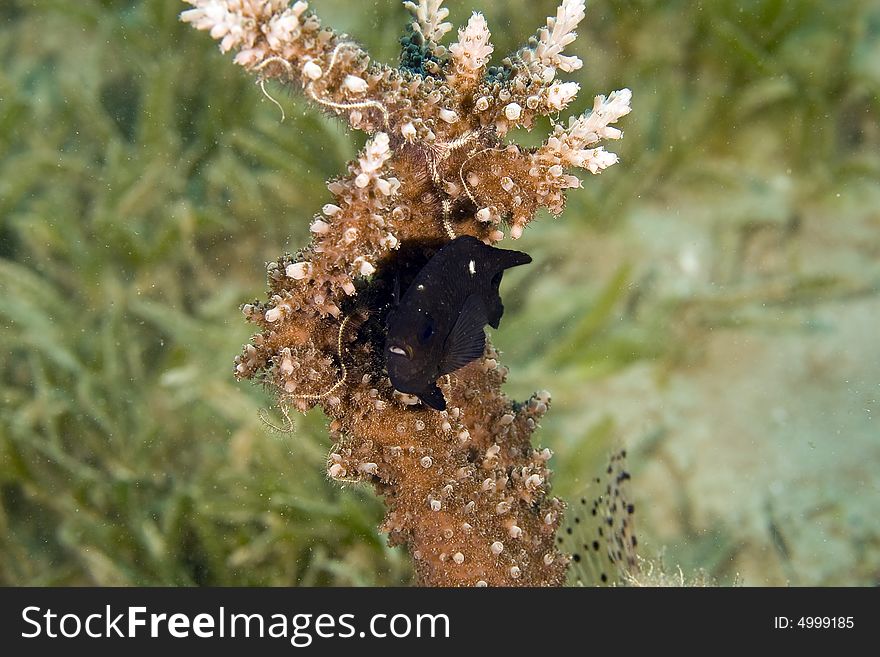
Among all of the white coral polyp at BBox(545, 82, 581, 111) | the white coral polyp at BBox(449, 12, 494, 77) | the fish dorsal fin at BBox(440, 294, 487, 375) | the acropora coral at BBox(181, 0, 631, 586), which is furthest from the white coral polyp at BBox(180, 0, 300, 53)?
the fish dorsal fin at BBox(440, 294, 487, 375)

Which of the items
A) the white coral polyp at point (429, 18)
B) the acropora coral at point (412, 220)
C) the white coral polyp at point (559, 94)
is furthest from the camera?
the white coral polyp at point (429, 18)

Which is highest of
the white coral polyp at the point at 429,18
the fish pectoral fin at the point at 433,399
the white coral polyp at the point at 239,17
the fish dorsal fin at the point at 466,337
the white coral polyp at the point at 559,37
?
the white coral polyp at the point at 429,18

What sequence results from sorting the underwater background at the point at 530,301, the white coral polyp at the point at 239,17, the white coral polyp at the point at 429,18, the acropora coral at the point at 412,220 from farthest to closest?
the underwater background at the point at 530,301, the white coral polyp at the point at 429,18, the acropora coral at the point at 412,220, the white coral polyp at the point at 239,17

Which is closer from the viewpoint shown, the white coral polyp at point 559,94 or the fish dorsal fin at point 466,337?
the fish dorsal fin at point 466,337

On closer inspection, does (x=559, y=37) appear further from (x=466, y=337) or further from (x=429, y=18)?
(x=466, y=337)

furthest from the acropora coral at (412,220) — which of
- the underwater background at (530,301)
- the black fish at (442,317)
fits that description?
the underwater background at (530,301)

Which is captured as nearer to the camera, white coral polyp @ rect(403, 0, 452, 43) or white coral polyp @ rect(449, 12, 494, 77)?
white coral polyp @ rect(449, 12, 494, 77)

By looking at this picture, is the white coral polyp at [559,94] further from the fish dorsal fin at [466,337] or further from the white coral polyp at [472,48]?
the fish dorsal fin at [466,337]

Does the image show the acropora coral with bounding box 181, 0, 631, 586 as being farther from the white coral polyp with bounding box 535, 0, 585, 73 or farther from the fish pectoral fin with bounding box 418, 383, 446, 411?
the fish pectoral fin with bounding box 418, 383, 446, 411
